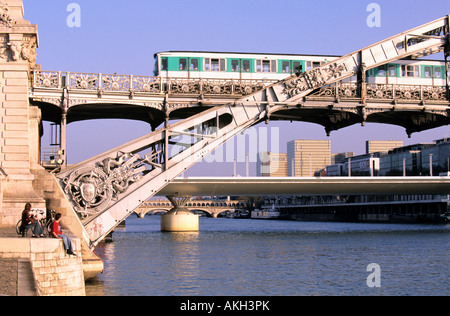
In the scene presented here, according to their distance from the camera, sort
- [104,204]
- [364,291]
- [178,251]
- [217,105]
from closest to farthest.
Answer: [364,291], [104,204], [217,105], [178,251]

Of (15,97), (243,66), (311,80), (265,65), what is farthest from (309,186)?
(15,97)

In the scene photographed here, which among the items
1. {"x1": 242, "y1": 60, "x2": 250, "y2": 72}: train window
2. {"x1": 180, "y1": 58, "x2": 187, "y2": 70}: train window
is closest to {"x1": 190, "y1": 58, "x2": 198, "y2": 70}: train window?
{"x1": 180, "y1": 58, "x2": 187, "y2": 70}: train window

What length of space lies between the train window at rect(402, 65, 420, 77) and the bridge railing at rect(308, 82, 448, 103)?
26.5 feet

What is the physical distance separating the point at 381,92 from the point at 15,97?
868 inches

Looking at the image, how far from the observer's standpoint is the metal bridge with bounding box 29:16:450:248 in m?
34.5

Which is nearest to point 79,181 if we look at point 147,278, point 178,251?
point 147,278

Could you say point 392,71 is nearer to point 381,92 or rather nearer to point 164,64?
point 381,92

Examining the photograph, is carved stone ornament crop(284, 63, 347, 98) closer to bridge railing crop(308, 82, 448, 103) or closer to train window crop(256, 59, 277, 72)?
bridge railing crop(308, 82, 448, 103)

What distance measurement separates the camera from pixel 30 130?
110 feet

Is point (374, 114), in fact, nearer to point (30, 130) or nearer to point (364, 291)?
point (364, 291)

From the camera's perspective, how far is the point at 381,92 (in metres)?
41.6

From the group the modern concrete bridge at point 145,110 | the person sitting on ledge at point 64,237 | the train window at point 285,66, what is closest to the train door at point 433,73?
the modern concrete bridge at point 145,110

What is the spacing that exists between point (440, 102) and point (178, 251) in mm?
21452

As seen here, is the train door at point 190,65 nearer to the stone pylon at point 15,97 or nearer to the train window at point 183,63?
the train window at point 183,63
